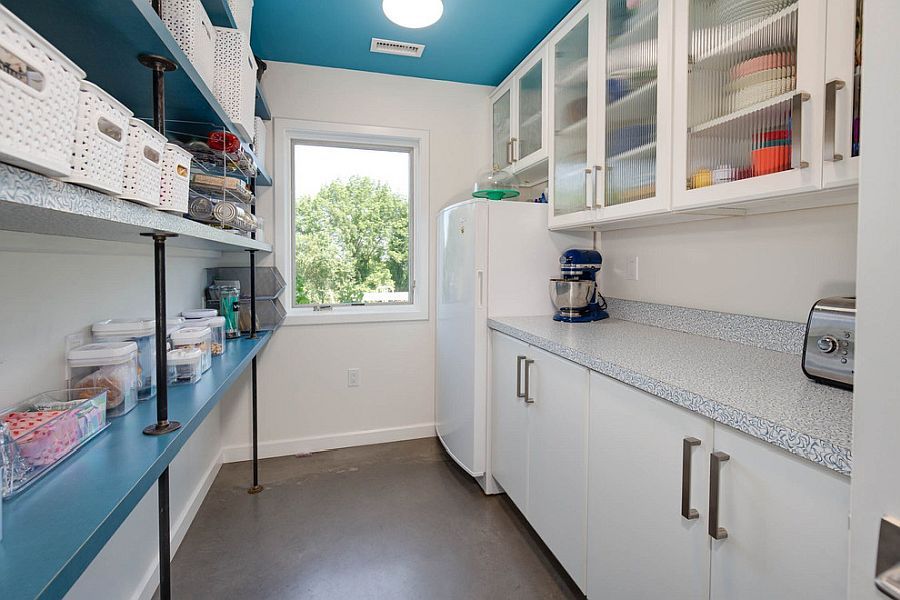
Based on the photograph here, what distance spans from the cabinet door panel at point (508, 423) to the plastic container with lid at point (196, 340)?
1255 millimetres

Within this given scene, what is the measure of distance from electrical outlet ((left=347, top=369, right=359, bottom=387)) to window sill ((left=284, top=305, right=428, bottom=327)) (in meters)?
0.34

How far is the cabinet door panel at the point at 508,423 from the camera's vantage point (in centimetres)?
194

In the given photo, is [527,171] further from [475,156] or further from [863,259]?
[863,259]

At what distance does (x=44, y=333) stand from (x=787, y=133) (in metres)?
1.94

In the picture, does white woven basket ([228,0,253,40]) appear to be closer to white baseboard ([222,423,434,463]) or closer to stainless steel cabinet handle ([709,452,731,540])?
stainless steel cabinet handle ([709,452,731,540])

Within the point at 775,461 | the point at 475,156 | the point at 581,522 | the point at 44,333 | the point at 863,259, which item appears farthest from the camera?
the point at 475,156

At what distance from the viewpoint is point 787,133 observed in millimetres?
1139

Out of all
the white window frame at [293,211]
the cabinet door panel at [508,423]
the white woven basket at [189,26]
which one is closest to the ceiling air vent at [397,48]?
the white window frame at [293,211]

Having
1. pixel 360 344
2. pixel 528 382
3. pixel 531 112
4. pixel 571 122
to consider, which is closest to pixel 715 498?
pixel 528 382

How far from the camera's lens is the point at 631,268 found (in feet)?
7.17

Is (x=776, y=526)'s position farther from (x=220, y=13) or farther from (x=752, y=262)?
(x=220, y=13)

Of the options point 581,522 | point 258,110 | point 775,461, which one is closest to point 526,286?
point 581,522

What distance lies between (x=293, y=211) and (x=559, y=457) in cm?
226

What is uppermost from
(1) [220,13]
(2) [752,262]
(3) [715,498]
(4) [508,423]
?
(1) [220,13]
